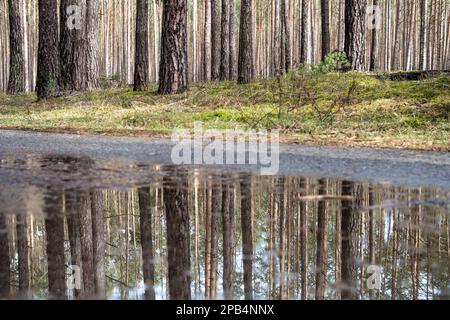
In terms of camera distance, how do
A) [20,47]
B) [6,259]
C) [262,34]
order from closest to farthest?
[6,259] < [20,47] < [262,34]

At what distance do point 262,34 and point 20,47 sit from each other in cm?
3583

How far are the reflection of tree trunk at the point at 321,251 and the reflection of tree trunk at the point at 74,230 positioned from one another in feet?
3.05

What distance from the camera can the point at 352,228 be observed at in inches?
134

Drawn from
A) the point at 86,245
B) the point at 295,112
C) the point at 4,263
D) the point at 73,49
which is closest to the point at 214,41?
the point at 73,49

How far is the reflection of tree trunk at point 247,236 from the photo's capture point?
2.50 metres

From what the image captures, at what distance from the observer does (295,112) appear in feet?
33.8

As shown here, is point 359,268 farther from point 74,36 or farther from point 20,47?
point 20,47

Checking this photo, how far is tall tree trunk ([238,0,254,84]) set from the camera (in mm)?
15816

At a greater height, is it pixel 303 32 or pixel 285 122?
pixel 303 32

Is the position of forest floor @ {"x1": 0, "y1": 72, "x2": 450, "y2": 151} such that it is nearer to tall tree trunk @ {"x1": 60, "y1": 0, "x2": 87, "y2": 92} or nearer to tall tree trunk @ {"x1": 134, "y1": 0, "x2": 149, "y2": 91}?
tall tree trunk @ {"x1": 60, "y1": 0, "x2": 87, "y2": 92}

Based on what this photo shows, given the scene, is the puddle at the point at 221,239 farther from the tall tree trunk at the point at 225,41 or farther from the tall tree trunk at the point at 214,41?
the tall tree trunk at the point at 214,41

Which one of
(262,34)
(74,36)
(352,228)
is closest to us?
(352,228)

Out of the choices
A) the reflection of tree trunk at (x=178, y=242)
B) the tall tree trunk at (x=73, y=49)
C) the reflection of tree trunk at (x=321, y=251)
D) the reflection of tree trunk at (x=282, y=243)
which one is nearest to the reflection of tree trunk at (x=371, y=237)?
the reflection of tree trunk at (x=321, y=251)
